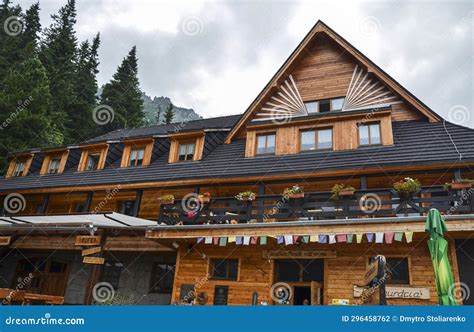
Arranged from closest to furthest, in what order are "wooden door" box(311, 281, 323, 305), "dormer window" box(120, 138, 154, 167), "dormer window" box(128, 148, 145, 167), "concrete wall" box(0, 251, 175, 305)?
"wooden door" box(311, 281, 323, 305)
"concrete wall" box(0, 251, 175, 305)
"dormer window" box(120, 138, 154, 167)
"dormer window" box(128, 148, 145, 167)

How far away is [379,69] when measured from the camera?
50.4ft

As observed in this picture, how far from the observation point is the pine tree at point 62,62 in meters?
37.2

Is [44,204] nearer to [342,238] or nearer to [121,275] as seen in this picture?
[121,275]

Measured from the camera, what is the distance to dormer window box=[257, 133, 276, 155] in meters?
16.0

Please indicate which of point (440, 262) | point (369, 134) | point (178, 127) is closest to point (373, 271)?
point (440, 262)

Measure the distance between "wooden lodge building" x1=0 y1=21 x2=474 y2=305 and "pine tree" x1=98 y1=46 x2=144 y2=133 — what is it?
20741 mm

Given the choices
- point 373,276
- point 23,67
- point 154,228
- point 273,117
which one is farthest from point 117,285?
point 23,67

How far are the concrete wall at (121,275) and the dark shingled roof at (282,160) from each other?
3470 millimetres

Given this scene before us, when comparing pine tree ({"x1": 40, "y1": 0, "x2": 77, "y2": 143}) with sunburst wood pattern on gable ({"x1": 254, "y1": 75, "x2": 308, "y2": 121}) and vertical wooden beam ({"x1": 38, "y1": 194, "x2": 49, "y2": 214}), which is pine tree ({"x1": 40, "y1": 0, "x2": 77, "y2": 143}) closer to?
vertical wooden beam ({"x1": 38, "y1": 194, "x2": 49, "y2": 214})
